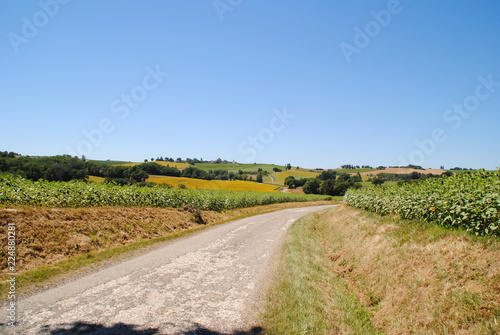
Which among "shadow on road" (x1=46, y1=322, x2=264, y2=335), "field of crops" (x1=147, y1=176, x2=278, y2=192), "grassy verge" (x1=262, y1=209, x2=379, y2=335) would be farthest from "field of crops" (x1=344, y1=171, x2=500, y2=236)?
"field of crops" (x1=147, y1=176, x2=278, y2=192)

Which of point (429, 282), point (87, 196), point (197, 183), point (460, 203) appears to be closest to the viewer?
point (429, 282)

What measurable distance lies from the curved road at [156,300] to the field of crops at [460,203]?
5.65 meters

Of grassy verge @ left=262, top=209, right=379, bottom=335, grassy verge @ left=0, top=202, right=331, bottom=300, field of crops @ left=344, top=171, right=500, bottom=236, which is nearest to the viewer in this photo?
grassy verge @ left=262, top=209, right=379, bottom=335

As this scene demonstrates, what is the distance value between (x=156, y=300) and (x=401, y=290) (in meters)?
5.92

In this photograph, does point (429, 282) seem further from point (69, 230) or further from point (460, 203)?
point (69, 230)

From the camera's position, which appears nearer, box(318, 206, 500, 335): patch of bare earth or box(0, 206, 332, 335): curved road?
box(318, 206, 500, 335): patch of bare earth

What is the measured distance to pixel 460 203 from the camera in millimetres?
7535

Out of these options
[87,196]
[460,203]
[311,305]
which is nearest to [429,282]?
[311,305]

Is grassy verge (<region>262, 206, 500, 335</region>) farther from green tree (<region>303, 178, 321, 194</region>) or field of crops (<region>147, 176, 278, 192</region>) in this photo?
green tree (<region>303, 178, 321, 194</region>)

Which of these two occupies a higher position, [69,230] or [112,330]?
[69,230]

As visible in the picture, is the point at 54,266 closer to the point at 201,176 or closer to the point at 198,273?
the point at 198,273

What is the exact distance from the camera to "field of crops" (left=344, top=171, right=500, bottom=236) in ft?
20.8

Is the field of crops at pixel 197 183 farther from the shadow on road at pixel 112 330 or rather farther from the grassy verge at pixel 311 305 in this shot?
the shadow on road at pixel 112 330

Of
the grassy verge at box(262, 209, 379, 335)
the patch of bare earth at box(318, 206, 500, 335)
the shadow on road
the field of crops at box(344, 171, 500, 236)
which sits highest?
the field of crops at box(344, 171, 500, 236)
